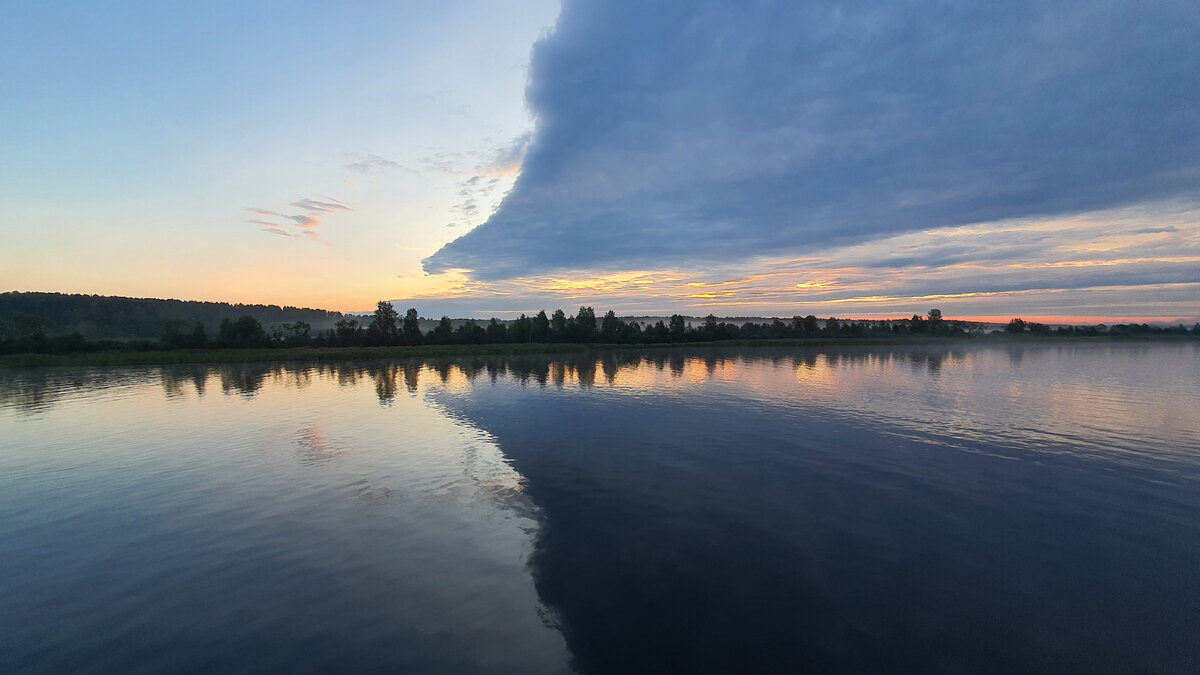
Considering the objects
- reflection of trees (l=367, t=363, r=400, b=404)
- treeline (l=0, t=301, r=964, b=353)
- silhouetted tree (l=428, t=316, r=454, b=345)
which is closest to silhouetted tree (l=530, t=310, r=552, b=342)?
treeline (l=0, t=301, r=964, b=353)

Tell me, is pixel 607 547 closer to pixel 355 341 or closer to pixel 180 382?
pixel 180 382

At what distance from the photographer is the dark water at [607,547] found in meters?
8.91

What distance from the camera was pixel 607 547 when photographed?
12.9 metres

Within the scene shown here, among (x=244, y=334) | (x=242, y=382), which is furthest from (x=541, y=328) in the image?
(x=242, y=382)

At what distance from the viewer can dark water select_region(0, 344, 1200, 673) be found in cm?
891

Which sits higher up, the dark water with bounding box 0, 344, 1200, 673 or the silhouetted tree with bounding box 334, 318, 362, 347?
the silhouetted tree with bounding box 334, 318, 362, 347

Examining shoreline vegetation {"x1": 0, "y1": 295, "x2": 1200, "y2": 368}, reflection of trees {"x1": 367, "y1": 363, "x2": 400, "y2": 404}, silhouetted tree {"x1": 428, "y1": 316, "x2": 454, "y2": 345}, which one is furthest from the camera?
silhouetted tree {"x1": 428, "y1": 316, "x2": 454, "y2": 345}

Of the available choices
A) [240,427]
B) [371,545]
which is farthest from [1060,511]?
[240,427]

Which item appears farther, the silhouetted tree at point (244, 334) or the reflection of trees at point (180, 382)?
the silhouetted tree at point (244, 334)

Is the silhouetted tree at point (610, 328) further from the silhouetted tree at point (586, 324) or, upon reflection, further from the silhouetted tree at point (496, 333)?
the silhouetted tree at point (496, 333)

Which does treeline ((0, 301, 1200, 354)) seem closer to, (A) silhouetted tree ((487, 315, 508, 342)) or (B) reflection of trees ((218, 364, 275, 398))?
(A) silhouetted tree ((487, 315, 508, 342))

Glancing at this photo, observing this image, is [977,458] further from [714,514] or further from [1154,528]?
[714,514]

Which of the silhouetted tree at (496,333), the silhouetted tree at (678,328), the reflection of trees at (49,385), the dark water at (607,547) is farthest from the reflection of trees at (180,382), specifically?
the silhouetted tree at (678,328)

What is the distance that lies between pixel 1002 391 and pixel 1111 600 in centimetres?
4003
